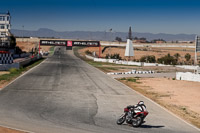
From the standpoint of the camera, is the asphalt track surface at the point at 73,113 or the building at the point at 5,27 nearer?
the asphalt track surface at the point at 73,113

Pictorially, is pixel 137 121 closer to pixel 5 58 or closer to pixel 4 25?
pixel 5 58

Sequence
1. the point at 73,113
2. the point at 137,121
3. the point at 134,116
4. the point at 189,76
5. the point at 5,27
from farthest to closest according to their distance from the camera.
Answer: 1. the point at 5,27
2. the point at 189,76
3. the point at 73,113
4. the point at 134,116
5. the point at 137,121

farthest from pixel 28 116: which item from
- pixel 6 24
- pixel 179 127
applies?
pixel 6 24

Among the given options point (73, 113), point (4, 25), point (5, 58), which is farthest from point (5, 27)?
point (73, 113)

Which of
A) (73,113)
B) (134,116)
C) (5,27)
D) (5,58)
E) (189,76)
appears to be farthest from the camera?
(5,27)

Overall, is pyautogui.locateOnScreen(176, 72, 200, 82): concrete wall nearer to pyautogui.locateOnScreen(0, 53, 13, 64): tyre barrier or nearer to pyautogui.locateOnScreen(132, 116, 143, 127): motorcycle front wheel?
pyautogui.locateOnScreen(0, 53, 13, 64): tyre barrier

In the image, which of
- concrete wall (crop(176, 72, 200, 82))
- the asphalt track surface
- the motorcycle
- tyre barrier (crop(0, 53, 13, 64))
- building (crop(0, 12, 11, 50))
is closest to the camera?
the asphalt track surface

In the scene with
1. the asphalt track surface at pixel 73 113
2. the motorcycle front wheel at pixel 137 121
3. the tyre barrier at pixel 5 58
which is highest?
the tyre barrier at pixel 5 58

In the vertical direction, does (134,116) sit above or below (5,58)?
below

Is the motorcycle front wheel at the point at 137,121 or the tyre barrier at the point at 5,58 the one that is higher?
the tyre barrier at the point at 5,58

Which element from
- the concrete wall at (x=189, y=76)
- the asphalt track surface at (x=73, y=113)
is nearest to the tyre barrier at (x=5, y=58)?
the asphalt track surface at (x=73, y=113)

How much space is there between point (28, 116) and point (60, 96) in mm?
8078

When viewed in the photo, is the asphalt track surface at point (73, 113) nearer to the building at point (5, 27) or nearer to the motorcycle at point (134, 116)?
the motorcycle at point (134, 116)

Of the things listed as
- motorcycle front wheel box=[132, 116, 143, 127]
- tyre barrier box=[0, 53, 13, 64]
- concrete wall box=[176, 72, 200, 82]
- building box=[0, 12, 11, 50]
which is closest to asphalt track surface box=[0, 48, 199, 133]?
motorcycle front wheel box=[132, 116, 143, 127]
